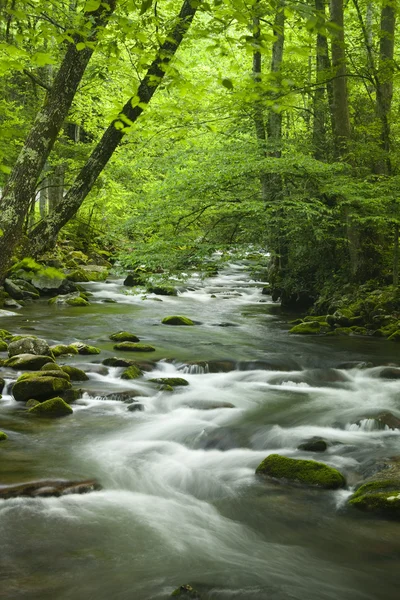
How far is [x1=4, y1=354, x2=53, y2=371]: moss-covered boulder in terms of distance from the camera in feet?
28.4

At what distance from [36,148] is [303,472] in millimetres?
4081

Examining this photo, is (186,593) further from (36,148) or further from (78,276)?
(78,276)

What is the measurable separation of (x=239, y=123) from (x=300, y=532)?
478 inches

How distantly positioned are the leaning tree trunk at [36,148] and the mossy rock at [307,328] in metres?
10.5

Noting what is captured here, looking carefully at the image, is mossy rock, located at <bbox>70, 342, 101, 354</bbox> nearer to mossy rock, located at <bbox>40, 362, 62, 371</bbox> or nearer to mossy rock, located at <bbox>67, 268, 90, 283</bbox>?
mossy rock, located at <bbox>40, 362, 62, 371</bbox>

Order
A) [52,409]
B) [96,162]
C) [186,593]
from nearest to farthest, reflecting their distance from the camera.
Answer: [186,593]
[96,162]
[52,409]

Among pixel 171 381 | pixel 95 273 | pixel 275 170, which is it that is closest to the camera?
pixel 171 381

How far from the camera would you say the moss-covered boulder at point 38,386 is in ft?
24.7

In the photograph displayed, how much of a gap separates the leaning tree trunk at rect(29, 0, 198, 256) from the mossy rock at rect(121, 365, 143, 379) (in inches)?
209

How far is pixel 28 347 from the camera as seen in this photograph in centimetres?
Answer: 950

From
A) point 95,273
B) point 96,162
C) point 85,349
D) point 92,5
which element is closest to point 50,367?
point 85,349


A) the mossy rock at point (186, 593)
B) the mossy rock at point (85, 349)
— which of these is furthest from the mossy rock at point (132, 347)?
the mossy rock at point (186, 593)

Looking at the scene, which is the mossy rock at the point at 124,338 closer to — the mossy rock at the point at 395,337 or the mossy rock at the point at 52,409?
the mossy rock at the point at 52,409

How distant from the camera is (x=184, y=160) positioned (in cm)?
1310
